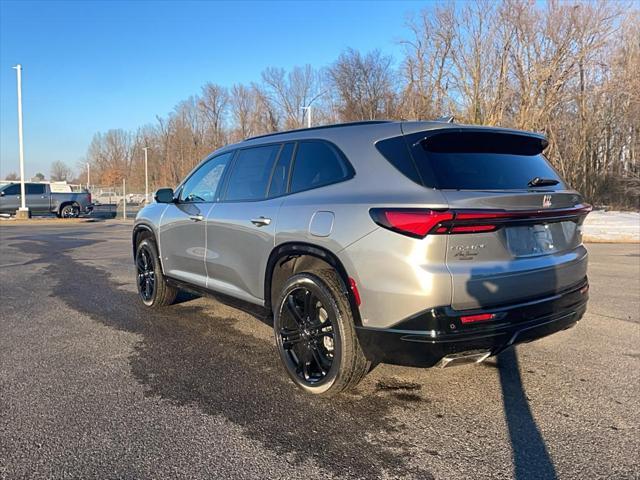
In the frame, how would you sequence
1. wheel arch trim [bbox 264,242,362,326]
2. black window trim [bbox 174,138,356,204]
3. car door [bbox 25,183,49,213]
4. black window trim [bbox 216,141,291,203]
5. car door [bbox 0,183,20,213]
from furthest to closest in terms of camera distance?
1. car door [bbox 25,183,49,213]
2. car door [bbox 0,183,20,213]
3. black window trim [bbox 216,141,291,203]
4. black window trim [bbox 174,138,356,204]
5. wheel arch trim [bbox 264,242,362,326]

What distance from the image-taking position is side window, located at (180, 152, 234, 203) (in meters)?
4.88

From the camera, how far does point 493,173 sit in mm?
3227

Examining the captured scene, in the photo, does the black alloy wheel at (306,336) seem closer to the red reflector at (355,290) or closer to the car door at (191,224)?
the red reflector at (355,290)

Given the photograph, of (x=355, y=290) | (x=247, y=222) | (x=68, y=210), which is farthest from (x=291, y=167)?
(x=68, y=210)

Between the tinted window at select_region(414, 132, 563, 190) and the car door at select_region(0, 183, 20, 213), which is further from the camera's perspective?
the car door at select_region(0, 183, 20, 213)

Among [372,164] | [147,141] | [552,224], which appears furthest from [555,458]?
[147,141]

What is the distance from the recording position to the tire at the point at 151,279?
5770 millimetres

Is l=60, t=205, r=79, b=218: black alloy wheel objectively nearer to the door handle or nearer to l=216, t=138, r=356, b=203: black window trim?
l=216, t=138, r=356, b=203: black window trim

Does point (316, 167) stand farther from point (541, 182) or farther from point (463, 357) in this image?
point (463, 357)

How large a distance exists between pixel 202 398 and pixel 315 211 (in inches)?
59.1

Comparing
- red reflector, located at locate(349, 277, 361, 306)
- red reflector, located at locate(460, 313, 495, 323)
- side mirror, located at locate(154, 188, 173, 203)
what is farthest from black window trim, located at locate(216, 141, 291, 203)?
red reflector, located at locate(460, 313, 495, 323)

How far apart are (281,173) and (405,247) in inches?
59.7

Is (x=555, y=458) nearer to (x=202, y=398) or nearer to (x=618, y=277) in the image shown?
(x=202, y=398)

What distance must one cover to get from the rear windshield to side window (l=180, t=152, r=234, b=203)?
213 cm
